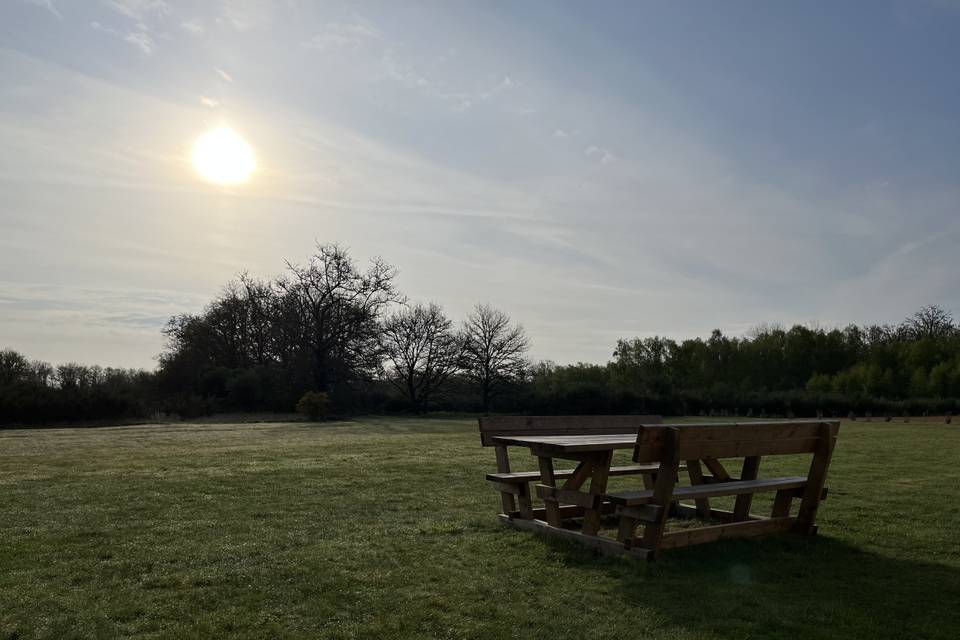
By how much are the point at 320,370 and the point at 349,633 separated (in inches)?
1829

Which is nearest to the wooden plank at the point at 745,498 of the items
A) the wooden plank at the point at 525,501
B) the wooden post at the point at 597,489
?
the wooden post at the point at 597,489

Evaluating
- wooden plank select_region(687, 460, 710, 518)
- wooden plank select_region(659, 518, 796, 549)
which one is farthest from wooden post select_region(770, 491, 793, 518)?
wooden plank select_region(687, 460, 710, 518)

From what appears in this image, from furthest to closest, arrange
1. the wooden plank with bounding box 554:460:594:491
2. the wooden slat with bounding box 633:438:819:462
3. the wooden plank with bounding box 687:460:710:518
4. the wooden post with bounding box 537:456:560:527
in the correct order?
the wooden plank with bounding box 687:460:710:518 → the wooden post with bounding box 537:456:560:527 → the wooden plank with bounding box 554:460:594:491 → the wooden slat with bounding box 633:438:819:462

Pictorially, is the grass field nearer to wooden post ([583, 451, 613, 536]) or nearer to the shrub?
wooden post ([583, 451, 613, 536])

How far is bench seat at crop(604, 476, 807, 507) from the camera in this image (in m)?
6.04

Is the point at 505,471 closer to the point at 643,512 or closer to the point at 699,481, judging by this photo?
the point at 643,512

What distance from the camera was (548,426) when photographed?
25.5ft

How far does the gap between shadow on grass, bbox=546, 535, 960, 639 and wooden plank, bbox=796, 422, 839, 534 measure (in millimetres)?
293

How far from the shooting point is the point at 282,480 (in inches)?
438

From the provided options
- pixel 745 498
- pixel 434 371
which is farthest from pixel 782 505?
pixel 434 371

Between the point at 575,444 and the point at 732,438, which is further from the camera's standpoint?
the point at 732,438

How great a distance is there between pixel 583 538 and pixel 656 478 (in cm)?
87

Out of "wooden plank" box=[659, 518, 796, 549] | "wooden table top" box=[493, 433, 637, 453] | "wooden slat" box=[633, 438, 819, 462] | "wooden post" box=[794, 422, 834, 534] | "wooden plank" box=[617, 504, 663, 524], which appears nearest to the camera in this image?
"wooden slat" box=[633, 438, 819, 462]

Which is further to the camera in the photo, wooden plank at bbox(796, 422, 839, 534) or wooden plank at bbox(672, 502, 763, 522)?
wooden plank at bbox(672, 502, 763, 522)
